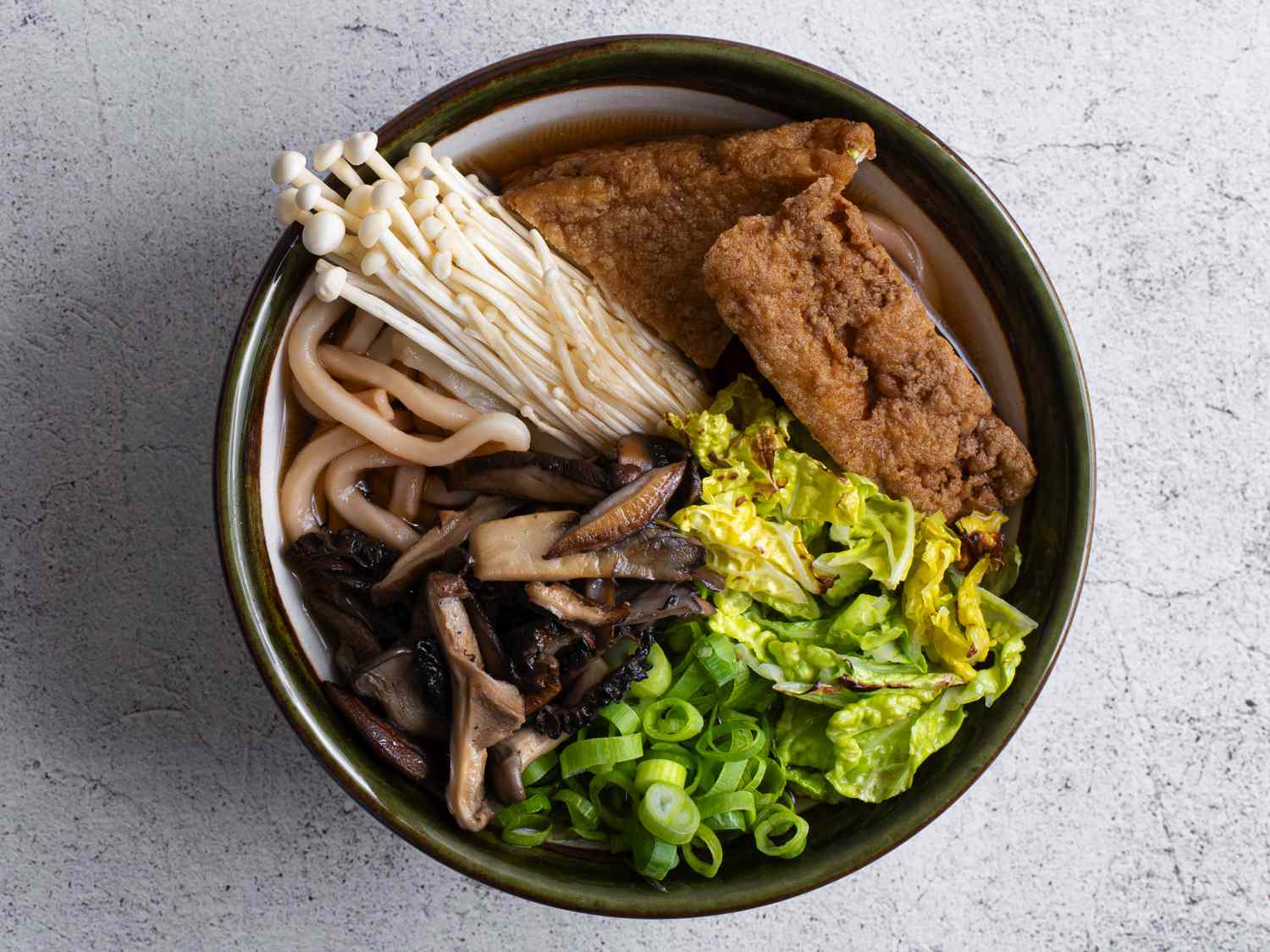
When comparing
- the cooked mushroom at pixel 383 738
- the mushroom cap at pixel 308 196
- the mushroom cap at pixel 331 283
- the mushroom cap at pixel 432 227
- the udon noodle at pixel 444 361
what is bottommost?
the cooked mushroom at pixel 383 738

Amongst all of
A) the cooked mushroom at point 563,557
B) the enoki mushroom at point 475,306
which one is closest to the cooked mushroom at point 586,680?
the cooked mushroom at point 563,557

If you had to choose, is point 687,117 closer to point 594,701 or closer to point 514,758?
point 594,701

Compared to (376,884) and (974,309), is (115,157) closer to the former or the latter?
(376,884)

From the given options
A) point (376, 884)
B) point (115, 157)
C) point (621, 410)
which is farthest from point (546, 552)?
point (115, 157)

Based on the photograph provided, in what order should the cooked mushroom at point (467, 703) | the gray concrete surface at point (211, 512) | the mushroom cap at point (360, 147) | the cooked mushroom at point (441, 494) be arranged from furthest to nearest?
1. the gray concrete surface at point (211, 512)
2. the cooked mushroom at point (441, 494)
3. the cooked mushroom at point (467, 703)
4. the mushroom cap at point (360, 147)

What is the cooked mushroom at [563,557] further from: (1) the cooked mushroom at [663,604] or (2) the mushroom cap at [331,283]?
(2) the mushroom cap at [331,283]

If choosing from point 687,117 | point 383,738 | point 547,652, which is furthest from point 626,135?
point 383,738
